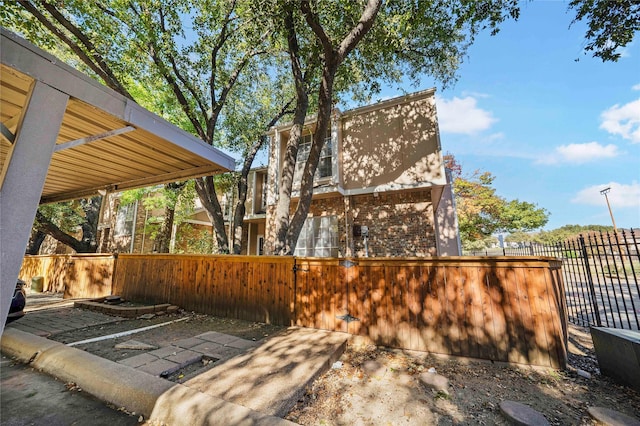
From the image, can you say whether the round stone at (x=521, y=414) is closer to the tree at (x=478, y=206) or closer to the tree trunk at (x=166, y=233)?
the tree trunk at (x=166, y=233)

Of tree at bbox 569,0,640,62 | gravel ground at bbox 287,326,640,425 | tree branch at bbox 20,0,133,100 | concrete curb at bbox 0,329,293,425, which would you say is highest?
tree branch at bbox 20,0,133,100

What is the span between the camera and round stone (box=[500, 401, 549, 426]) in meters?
2.16

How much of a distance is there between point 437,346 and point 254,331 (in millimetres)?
3069

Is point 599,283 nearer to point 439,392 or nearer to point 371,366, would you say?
point 439,392

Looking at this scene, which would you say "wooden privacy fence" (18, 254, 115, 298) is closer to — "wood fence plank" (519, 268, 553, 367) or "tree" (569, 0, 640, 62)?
"wood fence plank" (519, 268, 553, 367)

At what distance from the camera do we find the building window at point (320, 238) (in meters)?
9.11

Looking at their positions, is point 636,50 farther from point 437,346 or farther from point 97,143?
point 97,143

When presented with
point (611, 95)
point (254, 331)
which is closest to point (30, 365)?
point (254, 331)

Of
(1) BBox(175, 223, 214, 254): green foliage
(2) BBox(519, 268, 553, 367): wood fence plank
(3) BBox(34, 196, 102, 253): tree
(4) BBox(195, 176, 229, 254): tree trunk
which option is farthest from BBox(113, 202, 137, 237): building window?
(2) BBox(519, 268, 553, 367): wood fence plank

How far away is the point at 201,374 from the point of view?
2.82 m

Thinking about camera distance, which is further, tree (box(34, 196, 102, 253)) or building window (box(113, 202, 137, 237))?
building window (box(113, 202, 137, 237))

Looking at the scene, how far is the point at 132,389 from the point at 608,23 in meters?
10.3

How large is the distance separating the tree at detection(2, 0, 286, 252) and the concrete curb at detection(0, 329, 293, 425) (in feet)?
17.0

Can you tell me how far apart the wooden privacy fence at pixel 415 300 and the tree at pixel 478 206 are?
17502 mm
